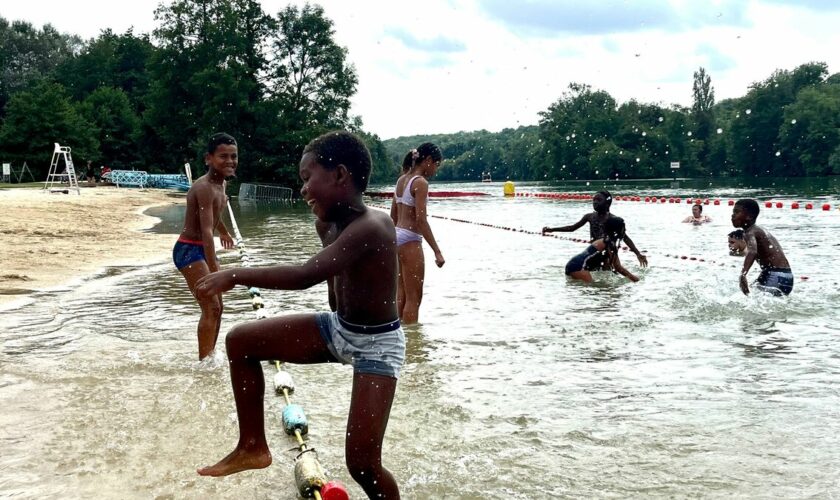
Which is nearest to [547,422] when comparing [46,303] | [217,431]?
[217,431]

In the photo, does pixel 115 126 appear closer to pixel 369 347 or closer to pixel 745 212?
pixel 745 212

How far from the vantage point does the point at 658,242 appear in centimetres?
1956

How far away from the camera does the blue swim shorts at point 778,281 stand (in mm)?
9539

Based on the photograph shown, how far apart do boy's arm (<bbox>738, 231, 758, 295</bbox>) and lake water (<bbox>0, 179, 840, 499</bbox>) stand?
1.07 feet

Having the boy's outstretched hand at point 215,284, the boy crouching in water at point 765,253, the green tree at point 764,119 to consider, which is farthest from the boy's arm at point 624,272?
the green tree at point 764,119

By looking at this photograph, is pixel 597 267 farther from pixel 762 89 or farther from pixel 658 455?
pixel 762 89

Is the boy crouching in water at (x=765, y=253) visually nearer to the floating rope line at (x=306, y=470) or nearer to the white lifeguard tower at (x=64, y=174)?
the floating rope line at (x=306, y=470)

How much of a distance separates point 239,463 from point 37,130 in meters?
64.7

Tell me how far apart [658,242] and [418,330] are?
1297cm

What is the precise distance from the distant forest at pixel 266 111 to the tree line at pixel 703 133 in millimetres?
216

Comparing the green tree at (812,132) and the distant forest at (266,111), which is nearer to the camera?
the distant forest at (266,111)

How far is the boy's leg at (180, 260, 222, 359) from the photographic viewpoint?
638 cm

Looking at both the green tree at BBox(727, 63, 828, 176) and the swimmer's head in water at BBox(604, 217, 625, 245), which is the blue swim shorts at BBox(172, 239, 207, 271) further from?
the green tree at BBox(727, 63, 828, 176)

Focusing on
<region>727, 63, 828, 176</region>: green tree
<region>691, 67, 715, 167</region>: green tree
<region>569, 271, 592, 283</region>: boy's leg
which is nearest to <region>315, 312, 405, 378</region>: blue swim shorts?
<region>569, 271, 592, 283</region>: boy's leg
